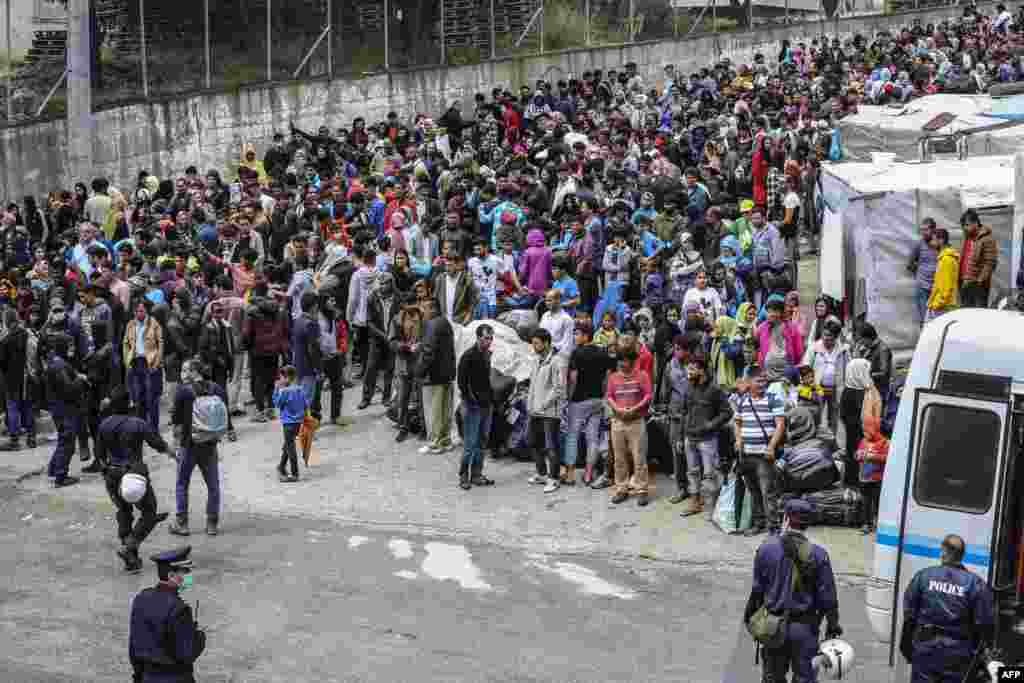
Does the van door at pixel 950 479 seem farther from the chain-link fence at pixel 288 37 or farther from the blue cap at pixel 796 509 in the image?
the chain-link fence at pixel 288 37

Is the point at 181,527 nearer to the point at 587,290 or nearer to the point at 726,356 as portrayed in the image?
the point at 726,356

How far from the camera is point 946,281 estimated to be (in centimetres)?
1706

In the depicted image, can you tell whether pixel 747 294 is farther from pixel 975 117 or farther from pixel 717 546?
pixel 975 117

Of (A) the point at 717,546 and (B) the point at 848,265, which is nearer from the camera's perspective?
(A) the point at 717,546

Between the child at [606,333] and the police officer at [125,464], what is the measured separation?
14.6ft

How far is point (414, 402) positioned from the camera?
18406mm

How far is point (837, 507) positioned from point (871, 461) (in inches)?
27.1

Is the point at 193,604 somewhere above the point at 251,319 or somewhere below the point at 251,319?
below

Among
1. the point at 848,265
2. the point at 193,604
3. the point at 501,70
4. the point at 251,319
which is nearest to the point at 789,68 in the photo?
the point at 501,70

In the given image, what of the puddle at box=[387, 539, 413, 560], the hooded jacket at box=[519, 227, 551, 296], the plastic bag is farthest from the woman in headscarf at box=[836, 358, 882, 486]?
the hooded jacket at box=[519, 227, 551, 296]

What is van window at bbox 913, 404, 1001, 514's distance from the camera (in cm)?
1123

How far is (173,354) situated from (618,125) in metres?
12.0

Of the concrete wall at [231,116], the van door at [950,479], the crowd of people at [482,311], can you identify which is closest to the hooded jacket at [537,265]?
the crowd of people at [482,311]

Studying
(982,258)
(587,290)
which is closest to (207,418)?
(587,290)
